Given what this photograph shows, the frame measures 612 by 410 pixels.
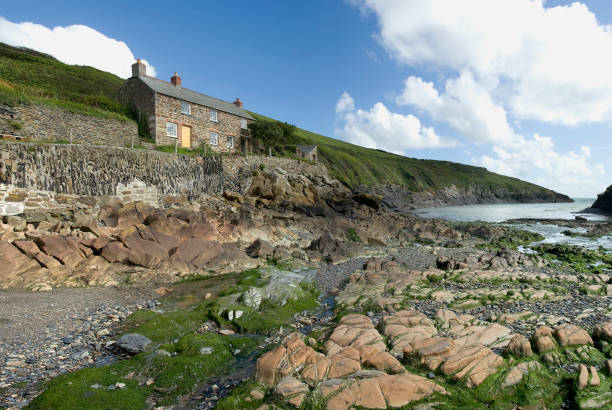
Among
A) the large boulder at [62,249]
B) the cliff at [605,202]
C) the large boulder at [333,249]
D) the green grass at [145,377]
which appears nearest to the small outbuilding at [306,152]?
the large boulder at [333,249]

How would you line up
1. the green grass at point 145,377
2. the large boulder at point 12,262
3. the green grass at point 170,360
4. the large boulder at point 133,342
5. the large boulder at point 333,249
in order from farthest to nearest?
the large boulder at point 333,249
the large boulder at point 12,262
the large boulder at point 133,342
the green grass at point 170,360
the green grass at point 145,377

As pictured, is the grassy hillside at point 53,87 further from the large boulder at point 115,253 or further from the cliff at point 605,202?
the cliff at point 605,202

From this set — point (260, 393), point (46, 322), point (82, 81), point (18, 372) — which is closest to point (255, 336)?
point (260, 393)

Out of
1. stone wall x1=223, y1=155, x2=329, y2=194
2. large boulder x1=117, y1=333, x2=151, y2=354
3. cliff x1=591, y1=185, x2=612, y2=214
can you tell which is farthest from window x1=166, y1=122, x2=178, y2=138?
cliff x1=591, y1=185, x2=612, y2=214

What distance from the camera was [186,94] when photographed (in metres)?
39.6

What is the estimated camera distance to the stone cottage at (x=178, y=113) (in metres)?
35.6

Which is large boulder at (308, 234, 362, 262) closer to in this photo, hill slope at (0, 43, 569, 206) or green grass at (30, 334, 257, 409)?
green grass at (30, 334, 257, 409)

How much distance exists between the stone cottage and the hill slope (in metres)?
2.79

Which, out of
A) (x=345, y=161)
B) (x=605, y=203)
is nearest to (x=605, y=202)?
(x=605, y=203)

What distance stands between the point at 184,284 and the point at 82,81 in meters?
67.1

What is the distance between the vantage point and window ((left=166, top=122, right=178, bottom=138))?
36.3m

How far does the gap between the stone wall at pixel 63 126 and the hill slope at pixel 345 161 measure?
864mm

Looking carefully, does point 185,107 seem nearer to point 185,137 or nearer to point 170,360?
point 185,137

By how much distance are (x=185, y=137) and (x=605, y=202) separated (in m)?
96.1
